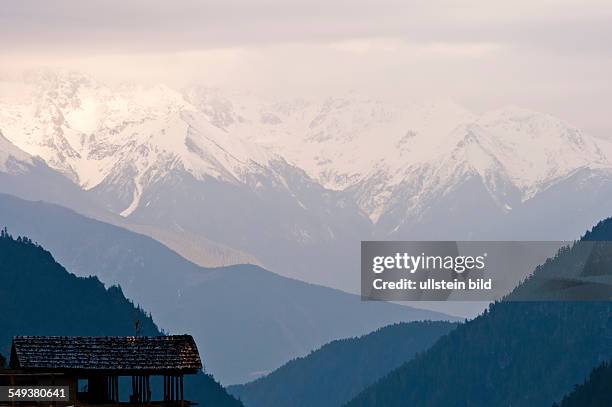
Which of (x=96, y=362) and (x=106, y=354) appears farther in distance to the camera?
(x=106, y=354)

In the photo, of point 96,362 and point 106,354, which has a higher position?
point 106,354

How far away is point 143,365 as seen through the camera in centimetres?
13775

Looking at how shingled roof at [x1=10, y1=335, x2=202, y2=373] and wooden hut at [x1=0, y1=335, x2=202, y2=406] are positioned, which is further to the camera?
shingled roof at [x1=10, y1=335, x2=202, y2=373]

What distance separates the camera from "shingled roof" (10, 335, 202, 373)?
13612 cm

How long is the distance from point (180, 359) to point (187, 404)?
363cm

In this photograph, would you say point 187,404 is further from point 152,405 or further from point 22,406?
point 22,406

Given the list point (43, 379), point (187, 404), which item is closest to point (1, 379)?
point (43, 379)

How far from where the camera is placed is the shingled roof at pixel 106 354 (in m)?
136

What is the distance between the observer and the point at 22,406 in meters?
133

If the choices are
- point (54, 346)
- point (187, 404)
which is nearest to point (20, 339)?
point (54, 346)

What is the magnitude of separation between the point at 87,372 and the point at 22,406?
5.41 meters

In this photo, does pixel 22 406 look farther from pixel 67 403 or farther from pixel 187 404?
pixel 187 404

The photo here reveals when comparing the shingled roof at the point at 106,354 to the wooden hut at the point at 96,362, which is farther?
the shingled roof at the point at 106,354

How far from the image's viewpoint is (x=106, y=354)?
138 m
